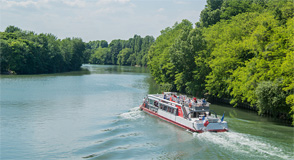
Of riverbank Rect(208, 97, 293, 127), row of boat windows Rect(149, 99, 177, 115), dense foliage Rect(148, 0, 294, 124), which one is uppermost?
dense foliage Rect(148, 0, 294, 124)

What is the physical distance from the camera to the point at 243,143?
27359 millimetres

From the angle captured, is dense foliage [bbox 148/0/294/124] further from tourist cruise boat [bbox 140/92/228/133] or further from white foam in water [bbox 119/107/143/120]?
white foam in water [bbox 119/107/143/120]

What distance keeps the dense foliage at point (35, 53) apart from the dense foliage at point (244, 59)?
202 ft

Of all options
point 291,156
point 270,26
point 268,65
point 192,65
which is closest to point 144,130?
point 291,156

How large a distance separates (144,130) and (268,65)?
758 inches

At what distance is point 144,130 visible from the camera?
3353 centimetres

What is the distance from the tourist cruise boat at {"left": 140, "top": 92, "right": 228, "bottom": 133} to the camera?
31.9 m

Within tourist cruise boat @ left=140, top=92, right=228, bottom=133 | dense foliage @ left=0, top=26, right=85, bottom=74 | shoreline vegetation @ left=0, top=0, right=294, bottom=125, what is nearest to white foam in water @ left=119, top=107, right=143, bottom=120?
tourist cruise boat @ left=140, top=92, right=228, bottom=133

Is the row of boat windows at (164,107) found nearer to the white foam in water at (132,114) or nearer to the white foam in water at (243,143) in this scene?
the white foam in water at (132,114)

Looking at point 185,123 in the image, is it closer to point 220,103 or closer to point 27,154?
point 27,154

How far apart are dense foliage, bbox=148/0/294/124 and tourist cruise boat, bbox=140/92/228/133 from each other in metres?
7.73

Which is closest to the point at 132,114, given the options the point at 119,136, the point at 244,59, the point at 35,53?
the point at 119,136

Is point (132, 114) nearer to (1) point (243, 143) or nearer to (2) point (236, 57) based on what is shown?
(1) point (243, 143)

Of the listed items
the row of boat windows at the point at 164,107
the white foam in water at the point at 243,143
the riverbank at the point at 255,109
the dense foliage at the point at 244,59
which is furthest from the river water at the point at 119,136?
the dense foliage at the point at 244,59
